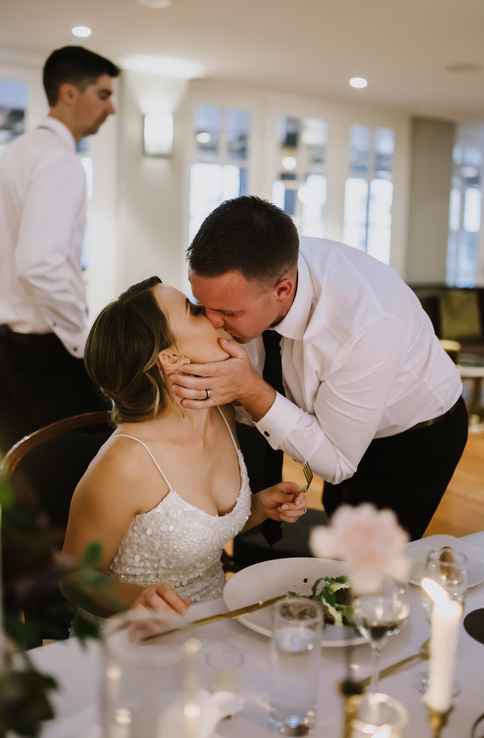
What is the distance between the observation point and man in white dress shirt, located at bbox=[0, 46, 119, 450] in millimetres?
2852

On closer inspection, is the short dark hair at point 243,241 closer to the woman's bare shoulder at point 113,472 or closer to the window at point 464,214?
the woman's bare shoulder at point 113,472

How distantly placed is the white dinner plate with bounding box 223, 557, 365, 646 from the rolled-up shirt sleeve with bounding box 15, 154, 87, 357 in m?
1.67

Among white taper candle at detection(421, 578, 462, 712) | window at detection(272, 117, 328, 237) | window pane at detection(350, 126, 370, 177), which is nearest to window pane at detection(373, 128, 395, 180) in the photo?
window pane at detection(350, 126, 370, 177)

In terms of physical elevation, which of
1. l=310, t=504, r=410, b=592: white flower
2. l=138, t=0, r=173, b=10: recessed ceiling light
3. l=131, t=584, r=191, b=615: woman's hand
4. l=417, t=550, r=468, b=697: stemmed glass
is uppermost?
l=138, t=0, r=173, b=10: recessed ceiling light

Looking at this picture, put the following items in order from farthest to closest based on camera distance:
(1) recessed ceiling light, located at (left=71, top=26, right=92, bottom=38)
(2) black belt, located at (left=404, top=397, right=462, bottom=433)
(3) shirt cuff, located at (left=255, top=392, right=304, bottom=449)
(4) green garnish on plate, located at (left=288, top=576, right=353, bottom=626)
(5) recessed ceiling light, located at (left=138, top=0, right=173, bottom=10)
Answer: (1) recessed ceiling light, located at (left=71, top=26, right=92, bottom=38), (5) recessed ceiling light, located at (left=138, top=0, right=173, bottom=10), (2) black belt, located at (left=404, top=397, right=462, bottom=433), (3) shirt cuff, located at (left=255, top=392, right=304, bottom=449), (4) green garnish on plate, located at (left=288, top=576, right=353, bottom=626)

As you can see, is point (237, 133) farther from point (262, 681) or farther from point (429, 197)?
point (262, 681)

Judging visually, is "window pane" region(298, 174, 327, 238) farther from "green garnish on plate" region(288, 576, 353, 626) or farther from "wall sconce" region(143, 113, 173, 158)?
"green garnish on plate" region(288, 576, 353, 626)

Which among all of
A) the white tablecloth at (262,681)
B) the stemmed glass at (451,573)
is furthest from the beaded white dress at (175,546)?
the stemmed glass at (451,573)

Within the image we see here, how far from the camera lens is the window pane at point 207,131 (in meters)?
7.16

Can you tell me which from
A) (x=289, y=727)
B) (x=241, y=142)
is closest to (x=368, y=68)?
(x=241, y=142)

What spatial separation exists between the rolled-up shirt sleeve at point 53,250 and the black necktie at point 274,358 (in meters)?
1.02

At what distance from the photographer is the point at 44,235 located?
2.85m

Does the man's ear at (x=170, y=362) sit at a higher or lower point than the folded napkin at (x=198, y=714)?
higher

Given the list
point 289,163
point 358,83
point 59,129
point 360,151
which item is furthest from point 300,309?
point 360,151
